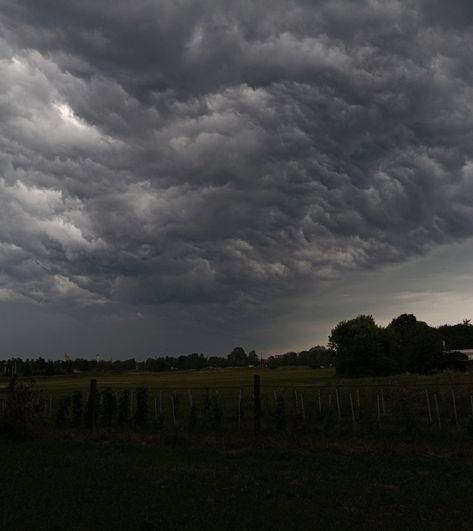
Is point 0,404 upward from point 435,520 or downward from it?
upward

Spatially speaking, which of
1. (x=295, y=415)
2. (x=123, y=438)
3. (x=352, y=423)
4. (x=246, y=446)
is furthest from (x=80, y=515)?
A: (x=295, y=415)

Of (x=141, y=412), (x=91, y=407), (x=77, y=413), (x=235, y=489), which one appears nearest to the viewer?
(x=235, y=489)

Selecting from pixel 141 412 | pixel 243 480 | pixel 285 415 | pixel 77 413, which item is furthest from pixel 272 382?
pixel 243 480

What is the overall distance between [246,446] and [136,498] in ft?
25.7

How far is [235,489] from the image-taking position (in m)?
10.4

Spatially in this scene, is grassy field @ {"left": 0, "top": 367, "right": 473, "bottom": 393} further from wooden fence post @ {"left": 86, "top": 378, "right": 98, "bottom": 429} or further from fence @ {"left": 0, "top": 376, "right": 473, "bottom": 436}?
wooden fence post @ {"left": 86, "top": 378, "right": 98, "bottom": 429}

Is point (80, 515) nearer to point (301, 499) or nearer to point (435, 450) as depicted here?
point (301, 499)

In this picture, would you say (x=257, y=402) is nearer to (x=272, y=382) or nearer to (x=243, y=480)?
(x=243, y=480)

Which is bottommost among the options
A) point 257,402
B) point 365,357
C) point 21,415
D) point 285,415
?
point 285,415

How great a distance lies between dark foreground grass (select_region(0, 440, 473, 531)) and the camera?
8188 mm

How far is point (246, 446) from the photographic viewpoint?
17.0 m

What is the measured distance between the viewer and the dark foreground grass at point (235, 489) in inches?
322

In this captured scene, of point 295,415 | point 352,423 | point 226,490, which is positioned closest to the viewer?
point 226,490

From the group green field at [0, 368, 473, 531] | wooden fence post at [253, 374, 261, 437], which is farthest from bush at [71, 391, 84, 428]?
wooden fence post at [253, 374, 261, 437]
